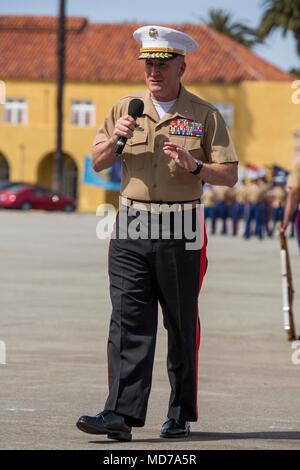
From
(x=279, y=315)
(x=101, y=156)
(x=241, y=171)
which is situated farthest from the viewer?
(x=241, y=171)

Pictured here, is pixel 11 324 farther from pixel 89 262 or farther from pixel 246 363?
pixel 89 262

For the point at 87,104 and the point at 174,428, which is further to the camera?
the point at 87,104

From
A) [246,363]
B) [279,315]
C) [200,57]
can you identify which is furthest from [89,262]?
[200,57]

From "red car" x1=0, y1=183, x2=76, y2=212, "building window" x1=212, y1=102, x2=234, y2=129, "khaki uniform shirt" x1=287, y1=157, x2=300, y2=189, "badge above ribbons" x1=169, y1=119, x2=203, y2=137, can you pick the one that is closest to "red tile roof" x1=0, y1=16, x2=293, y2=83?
"building window" x1=212, y1=102, x2=234, y2=129

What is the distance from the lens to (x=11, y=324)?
37.6 feet

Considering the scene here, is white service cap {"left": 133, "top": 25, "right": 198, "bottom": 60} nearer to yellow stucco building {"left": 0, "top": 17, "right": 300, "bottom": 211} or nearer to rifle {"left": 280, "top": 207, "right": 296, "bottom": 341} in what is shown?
rifle {"left": 280, "top": 207, "right": 296, "bottom": 341}

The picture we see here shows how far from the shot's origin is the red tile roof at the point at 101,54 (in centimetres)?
6338

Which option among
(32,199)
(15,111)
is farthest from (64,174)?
(32,199)

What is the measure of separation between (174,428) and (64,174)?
203 feet

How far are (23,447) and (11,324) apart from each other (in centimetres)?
581

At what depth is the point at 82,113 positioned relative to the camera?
65.8 m

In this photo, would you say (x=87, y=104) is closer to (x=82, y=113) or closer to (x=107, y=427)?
(x=82, y=113)

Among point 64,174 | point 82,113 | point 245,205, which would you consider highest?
point 245,205

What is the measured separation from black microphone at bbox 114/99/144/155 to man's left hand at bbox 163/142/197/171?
21 cm
